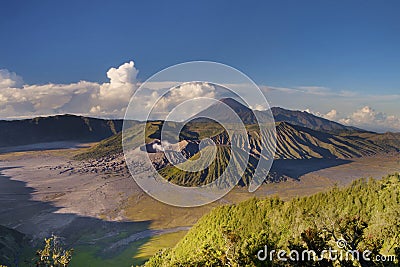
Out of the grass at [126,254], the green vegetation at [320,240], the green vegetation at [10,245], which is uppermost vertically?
the green vegetation at [320,240]

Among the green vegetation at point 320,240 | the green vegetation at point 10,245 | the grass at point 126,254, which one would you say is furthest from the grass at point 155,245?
the green vegetation at point 320,240

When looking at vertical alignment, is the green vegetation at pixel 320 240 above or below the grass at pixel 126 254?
above

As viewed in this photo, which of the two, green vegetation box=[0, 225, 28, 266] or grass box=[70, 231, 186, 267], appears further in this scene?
grass box=[70, 231, 186, 267]

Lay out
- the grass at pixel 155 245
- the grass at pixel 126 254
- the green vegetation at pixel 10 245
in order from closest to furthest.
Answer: the green vegetation at pixel 10 245
the grass at pixel 126 254
the grass at pixel 155 245

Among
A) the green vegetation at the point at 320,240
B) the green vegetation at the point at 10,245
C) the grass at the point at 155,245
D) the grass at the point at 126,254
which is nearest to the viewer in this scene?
the green vegetation at the point at 320,240

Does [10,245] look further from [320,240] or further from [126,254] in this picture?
[320,240]

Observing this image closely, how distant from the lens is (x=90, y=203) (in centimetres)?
8550

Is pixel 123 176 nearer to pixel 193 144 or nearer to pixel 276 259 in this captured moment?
pixel 193 144

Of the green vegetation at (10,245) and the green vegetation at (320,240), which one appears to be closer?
the green vegetation at (320,240)

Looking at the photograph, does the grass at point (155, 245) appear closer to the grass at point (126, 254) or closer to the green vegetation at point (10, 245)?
the grass at point (126, 254)

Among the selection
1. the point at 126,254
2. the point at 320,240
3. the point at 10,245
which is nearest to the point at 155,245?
the point at 126,254

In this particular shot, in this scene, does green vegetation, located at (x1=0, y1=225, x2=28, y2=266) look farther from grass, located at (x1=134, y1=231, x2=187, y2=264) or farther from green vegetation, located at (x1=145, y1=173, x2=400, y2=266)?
green vegetation, located at (x1=145, y1=173, x2=400, y2=266)

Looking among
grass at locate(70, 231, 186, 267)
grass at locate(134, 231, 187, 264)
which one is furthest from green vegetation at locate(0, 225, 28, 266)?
grass at locate(134, 231, 187, 264)

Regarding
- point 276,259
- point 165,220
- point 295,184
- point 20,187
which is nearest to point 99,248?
point 165,220
